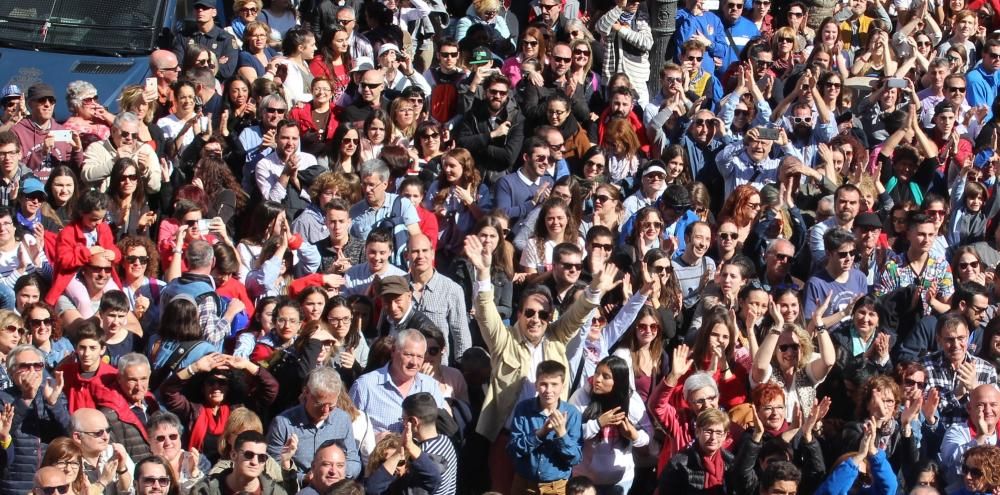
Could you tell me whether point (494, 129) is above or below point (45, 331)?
below

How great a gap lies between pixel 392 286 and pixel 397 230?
1.17 meters

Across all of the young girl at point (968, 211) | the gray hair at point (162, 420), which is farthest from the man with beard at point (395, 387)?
the young girl at point (968, 211)

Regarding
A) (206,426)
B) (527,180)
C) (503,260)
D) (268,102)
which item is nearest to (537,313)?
(503,260)

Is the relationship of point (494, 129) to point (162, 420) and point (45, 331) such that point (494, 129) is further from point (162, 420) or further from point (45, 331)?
point (162, 420)

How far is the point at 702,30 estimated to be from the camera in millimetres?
17516

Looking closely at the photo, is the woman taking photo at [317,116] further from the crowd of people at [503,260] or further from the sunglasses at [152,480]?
the sunglasses at [152,480]

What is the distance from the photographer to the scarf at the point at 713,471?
11.2m

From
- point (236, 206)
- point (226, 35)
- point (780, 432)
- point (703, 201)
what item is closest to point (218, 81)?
point (226, 35)

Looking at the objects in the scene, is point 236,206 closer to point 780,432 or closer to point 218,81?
point 218,81

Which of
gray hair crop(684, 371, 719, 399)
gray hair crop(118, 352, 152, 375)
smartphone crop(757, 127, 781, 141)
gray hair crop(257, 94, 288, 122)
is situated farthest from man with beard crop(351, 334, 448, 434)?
smartphone crop(757, 127, 781, 141)

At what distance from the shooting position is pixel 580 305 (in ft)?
38.8

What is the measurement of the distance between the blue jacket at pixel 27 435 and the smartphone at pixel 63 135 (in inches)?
127

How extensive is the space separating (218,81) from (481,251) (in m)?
4.24

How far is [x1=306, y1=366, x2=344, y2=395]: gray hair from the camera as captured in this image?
1117cm
